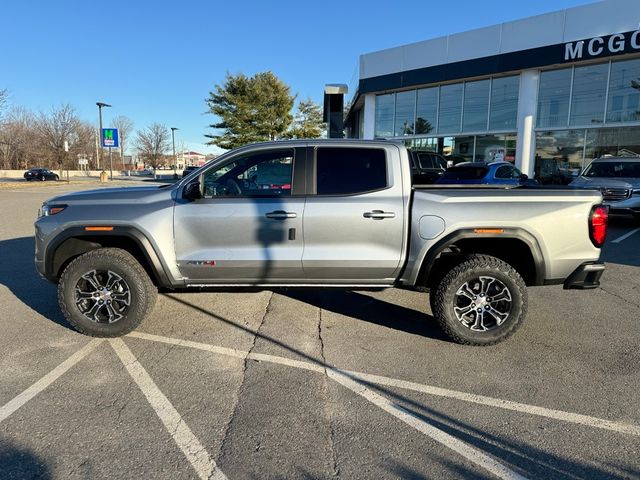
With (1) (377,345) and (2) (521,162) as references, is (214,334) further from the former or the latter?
(2) (521,162)

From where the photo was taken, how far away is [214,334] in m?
4.43

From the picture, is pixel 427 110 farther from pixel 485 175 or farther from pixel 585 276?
pixel 585 276

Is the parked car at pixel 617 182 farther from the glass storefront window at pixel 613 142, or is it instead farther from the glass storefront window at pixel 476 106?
the glass storefront window at pixel 476 106

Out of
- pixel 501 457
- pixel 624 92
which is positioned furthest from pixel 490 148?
pixel 501 457

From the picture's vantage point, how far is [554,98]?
704 inches

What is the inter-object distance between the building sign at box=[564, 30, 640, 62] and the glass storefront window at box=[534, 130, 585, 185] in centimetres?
280

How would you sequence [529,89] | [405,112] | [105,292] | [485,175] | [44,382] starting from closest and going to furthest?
[44,382] → [105,292] → [485,175] → [529,89] → [405,112]

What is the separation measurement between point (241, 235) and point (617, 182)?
10.6 meters

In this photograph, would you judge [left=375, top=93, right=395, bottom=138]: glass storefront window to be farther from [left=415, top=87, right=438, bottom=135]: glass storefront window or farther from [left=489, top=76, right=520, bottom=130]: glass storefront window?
[left=489, top=76, right=520, bottom=130]: glass storefront window

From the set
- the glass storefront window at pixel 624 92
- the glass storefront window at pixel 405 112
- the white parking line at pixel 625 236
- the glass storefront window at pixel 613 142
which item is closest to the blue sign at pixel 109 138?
the glass storefront window at pixel 405 112

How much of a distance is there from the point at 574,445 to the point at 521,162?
58.6 ft

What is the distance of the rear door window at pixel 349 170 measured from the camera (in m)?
4.25

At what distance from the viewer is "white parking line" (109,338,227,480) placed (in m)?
2.46

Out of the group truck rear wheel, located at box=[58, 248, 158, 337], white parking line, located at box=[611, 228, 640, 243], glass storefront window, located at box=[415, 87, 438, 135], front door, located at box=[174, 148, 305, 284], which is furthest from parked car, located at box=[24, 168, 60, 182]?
white parking line, located at box=[611, 228, 640, 243]
